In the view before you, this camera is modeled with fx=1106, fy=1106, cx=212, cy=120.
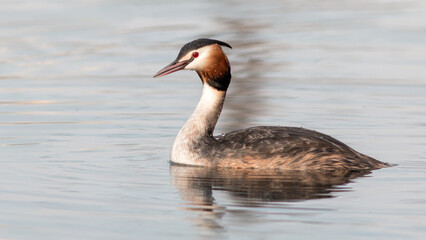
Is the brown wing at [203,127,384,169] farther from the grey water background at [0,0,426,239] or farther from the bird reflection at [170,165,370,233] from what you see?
the grey water background at [0,0,426,239]

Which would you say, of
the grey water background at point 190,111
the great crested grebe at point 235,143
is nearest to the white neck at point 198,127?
the great crested grebe at point 235,143

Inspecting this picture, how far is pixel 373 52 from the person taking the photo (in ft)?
60.5

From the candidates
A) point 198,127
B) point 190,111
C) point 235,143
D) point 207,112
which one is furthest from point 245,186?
point 190,111

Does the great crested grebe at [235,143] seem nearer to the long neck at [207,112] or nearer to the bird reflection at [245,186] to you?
the long neck at [207,112]

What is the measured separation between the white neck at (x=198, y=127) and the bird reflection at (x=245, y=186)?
14cm

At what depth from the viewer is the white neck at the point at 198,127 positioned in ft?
38.4

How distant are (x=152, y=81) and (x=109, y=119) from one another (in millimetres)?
2837

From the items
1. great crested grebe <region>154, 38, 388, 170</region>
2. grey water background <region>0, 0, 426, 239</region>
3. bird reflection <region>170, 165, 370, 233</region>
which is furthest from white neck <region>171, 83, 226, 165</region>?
grey water background <region>0, 0, 426, 239</region>

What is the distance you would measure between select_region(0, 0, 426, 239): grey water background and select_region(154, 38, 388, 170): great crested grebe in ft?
0.98

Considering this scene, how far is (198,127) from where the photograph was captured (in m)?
12.0

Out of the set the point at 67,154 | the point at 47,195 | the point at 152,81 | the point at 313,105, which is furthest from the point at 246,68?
the point at 47,195

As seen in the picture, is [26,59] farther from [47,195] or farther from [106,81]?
[47,195]

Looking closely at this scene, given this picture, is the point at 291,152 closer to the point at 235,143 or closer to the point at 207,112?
the point at 235,143

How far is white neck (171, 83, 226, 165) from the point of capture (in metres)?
11.7
